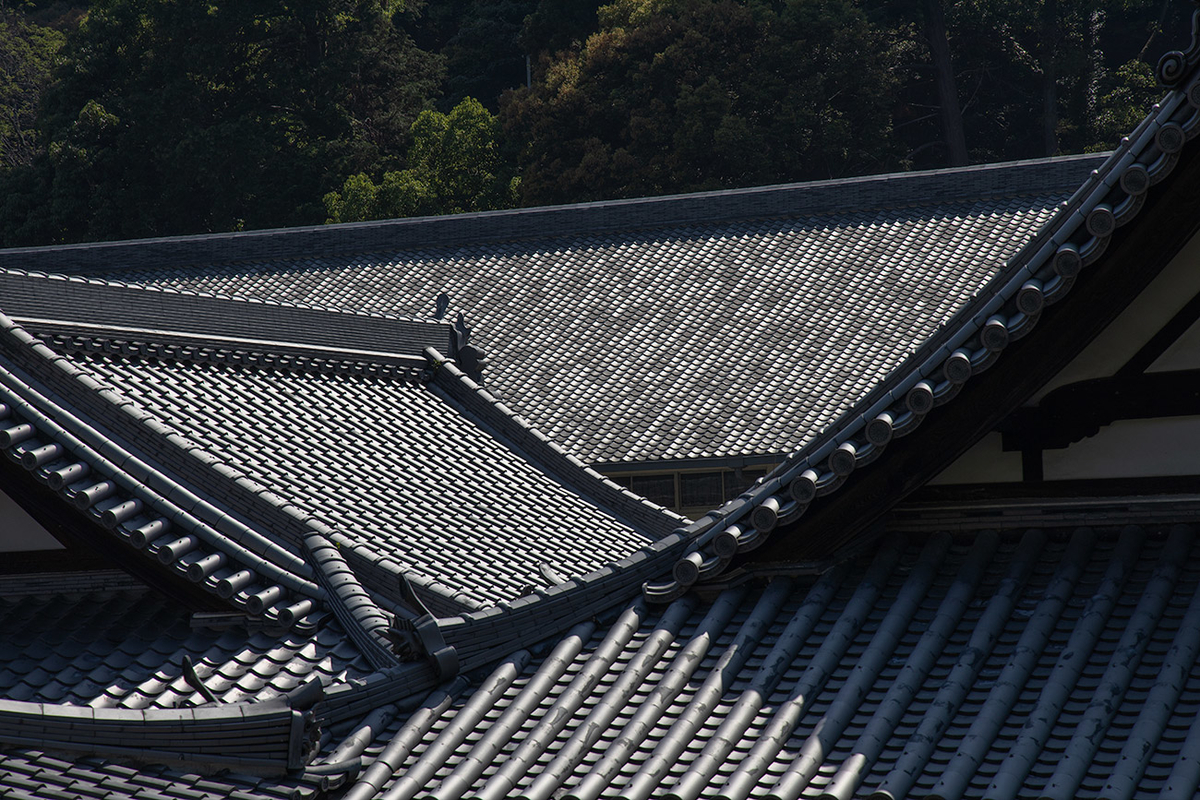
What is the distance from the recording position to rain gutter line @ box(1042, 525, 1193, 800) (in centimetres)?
424

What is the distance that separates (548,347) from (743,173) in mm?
15995

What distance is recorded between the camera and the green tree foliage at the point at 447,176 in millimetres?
36125

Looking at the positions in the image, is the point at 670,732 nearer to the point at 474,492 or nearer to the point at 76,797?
the point at 76,797

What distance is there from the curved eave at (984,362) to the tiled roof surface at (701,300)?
39.6 feet

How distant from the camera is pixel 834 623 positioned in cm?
522

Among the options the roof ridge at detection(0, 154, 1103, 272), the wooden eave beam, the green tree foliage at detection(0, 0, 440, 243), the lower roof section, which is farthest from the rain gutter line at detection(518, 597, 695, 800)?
the green tree foliage at detection(0, 0, 440, 243)

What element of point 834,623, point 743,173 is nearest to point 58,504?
point 834,623

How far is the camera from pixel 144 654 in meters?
6.50

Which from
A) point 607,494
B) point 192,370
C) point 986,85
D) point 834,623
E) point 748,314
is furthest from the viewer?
point 986,85

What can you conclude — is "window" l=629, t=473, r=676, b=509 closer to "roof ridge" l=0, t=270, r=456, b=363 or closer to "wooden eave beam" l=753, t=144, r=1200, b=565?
"roof ridge" l=0, t=270, r=456, b=363

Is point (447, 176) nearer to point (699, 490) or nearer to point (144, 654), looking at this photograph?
point (699, 490)

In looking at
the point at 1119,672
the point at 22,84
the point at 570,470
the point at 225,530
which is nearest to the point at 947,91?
the point at 570,470

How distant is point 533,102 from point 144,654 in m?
Result: 32.1

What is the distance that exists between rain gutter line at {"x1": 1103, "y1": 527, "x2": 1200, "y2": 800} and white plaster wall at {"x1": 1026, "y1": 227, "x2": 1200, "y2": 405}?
3.06 ft
